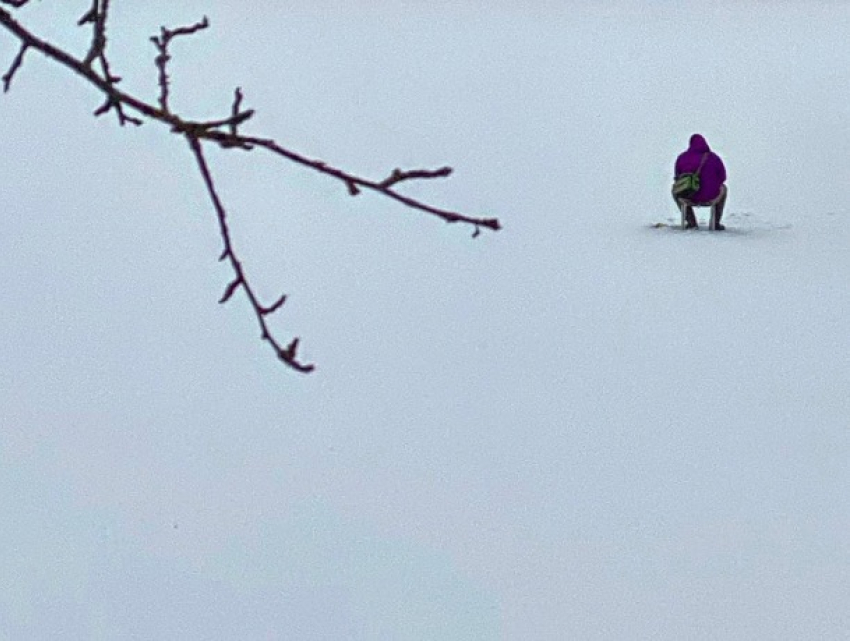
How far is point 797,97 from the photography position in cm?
938

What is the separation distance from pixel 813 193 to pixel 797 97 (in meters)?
2.68

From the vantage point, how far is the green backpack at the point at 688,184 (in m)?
5.90

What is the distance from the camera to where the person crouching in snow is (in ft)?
19.3

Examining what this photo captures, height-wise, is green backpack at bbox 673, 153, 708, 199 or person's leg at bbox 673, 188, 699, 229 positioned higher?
green backpack at bbox 673, 153, 708, 199

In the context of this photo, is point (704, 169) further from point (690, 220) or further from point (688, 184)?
point (690, 220)

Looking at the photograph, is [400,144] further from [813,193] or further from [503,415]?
[503,415]

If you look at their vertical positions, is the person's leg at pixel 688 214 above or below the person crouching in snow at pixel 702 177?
below

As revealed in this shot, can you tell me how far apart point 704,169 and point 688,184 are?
3.5 inches

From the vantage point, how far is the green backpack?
19.4 ft

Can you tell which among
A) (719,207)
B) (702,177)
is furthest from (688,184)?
(719,207)

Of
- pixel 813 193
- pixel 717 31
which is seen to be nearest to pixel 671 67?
pixel 717 31

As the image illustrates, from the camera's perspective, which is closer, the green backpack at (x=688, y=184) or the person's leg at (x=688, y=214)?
the green backpack at (x=688, y=184)

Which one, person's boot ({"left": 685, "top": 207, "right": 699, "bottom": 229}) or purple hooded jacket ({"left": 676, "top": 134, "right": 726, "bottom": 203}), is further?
person's boot ({"left": 685, "top": 207, "right": 699, "bottom": 229})

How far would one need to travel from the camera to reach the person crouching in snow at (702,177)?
587 centimetres
